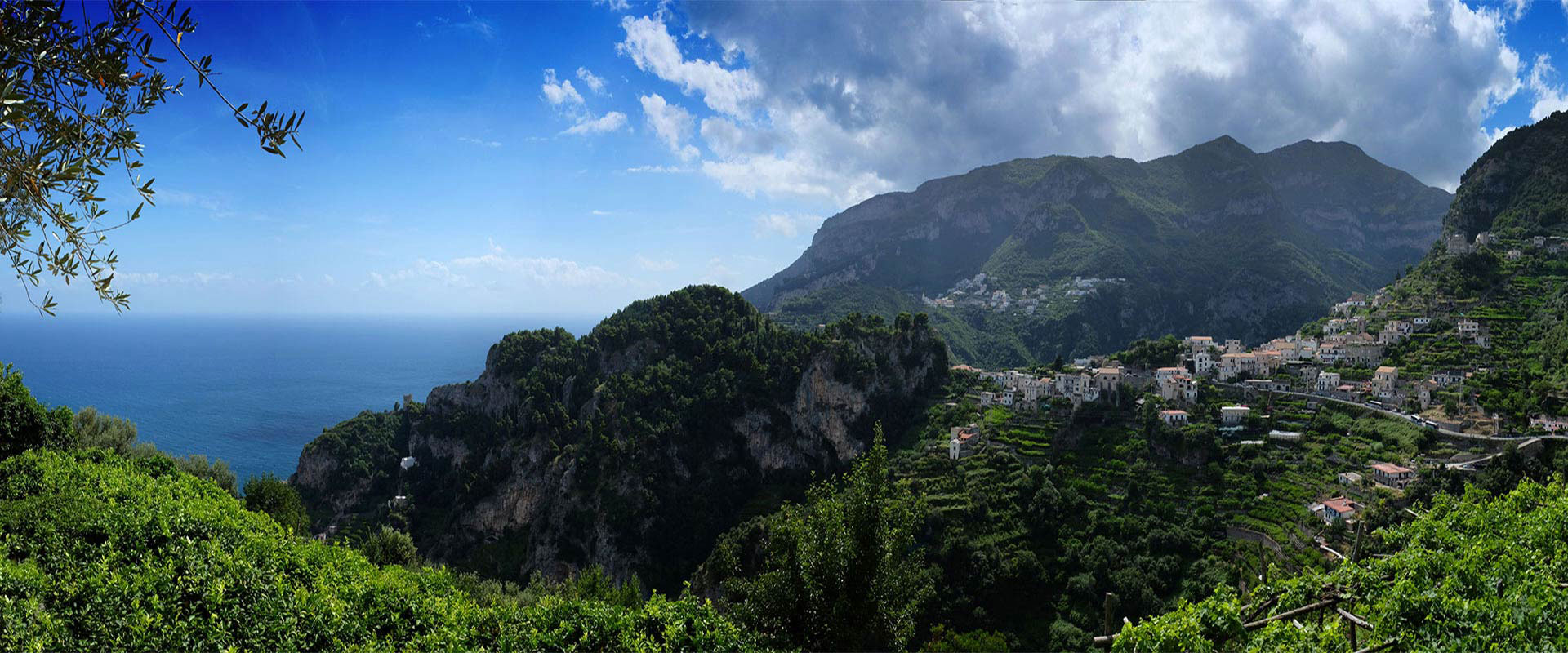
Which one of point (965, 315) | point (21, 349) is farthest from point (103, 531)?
point (21, 349)

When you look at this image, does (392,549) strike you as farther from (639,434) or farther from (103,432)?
(639,434)

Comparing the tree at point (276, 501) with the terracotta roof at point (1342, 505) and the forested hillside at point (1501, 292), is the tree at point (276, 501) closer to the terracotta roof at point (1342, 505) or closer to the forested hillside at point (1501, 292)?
the terracotta roof at point (1342, 505)

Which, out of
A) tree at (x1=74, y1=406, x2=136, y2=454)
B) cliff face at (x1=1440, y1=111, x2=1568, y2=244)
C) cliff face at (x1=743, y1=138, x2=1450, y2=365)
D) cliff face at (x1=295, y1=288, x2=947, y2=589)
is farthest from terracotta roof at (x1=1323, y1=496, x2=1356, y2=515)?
cliff face at (x1=743, y1=138, x2=1450, y2=365)

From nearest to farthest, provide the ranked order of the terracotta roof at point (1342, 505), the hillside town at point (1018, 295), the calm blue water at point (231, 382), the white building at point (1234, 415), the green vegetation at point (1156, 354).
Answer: the terracotta roof at point (1342, 505) < the white building at point (1234, 415) < the green vegetation at point (1156, 354) < the calm blue water at point (231, 382) < the hillside town at point (1018, 295)

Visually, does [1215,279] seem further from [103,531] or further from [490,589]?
[103,531]

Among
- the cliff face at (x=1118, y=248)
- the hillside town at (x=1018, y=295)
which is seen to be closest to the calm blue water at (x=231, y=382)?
the cliff face at (x=1118, y=248)
